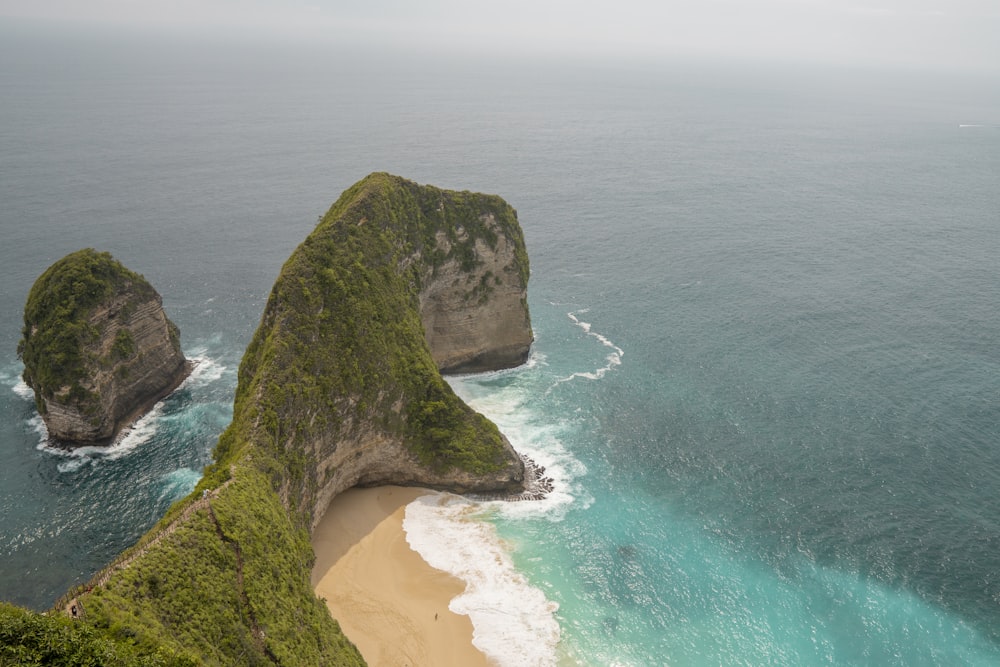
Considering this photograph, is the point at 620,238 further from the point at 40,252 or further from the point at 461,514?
the point at 40,252

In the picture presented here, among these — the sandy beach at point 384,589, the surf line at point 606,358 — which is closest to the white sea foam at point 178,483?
the sandy beach at point 384,589

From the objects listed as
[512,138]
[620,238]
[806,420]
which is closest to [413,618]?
[806,420]

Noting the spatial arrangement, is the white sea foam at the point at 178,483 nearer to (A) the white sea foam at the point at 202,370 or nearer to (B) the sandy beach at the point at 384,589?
(B) the sandy beach at the point at 384,589

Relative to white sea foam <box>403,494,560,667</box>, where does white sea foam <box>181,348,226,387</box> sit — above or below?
above

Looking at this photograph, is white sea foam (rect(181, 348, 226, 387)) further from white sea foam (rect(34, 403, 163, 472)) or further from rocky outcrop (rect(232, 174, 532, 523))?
rocky outcrop (rect(232, 174, 532, 523))

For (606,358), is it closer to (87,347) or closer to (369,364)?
(369,364)

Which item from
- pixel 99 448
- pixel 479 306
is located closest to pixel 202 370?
pixel 99 448

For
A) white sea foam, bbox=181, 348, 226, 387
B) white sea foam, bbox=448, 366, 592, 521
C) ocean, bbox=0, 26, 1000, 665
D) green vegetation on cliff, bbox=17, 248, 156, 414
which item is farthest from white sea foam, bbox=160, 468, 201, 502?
white sea foam, bbox=448, 366, 592, 521
